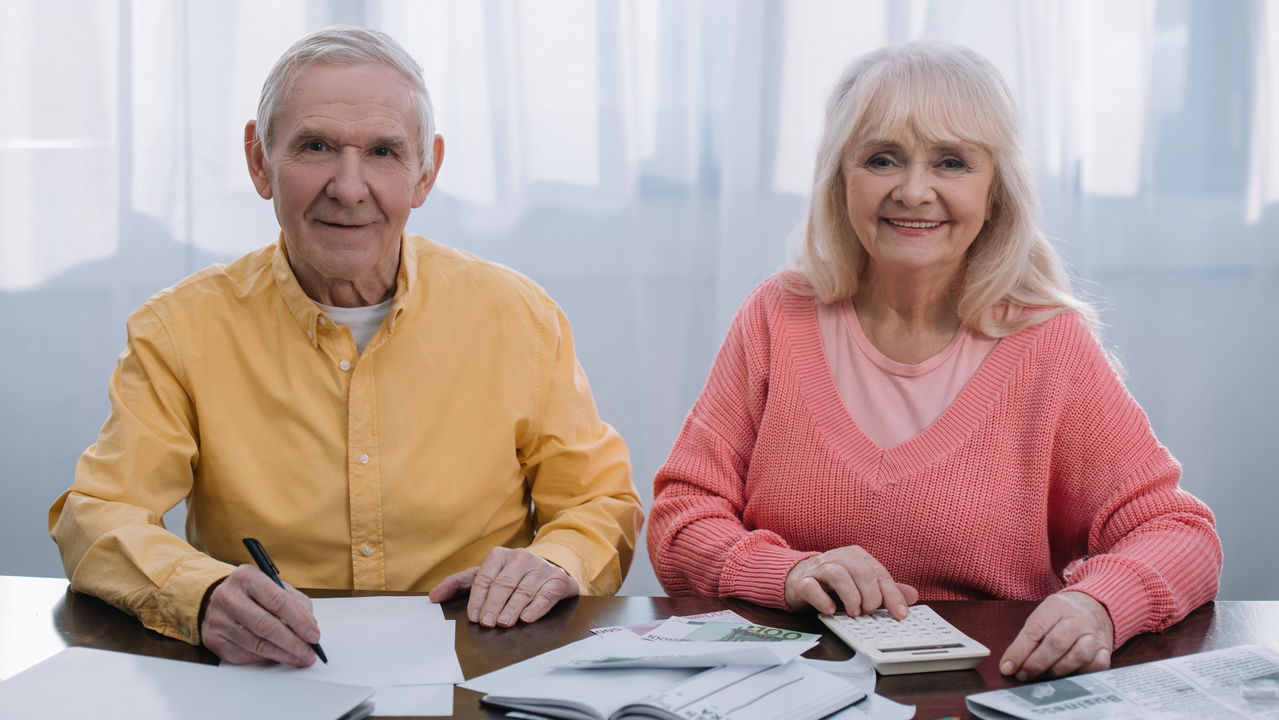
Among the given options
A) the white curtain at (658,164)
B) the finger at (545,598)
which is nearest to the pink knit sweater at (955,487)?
the finger at (545,598)

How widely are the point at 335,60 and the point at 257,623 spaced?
75 centimetres

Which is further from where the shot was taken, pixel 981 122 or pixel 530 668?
pixel 981 122

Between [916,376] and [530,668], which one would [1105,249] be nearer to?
[916,376]

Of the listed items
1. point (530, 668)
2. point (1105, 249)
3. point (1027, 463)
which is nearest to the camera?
point (530, 668)

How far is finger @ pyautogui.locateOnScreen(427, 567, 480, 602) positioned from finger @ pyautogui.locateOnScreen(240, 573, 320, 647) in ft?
0.71

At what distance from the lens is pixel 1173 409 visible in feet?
8.76

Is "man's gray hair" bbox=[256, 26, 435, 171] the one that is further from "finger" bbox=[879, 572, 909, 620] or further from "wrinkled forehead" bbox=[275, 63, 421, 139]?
"finger" bbox=[879, 572, 909, 620]

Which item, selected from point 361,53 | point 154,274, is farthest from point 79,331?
point 361,53

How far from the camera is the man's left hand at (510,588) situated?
133 centimetres

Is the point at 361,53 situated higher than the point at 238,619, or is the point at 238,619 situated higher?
the point at 361,53

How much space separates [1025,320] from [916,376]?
17cm

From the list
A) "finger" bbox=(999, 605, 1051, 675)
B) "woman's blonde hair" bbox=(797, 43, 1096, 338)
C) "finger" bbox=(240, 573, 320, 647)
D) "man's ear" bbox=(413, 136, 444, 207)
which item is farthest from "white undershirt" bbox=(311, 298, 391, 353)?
"finger" bbox=(999, 605, 1051, 675)

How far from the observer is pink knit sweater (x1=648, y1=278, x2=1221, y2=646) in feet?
4.95

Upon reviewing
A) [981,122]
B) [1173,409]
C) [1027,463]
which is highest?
[981,122]
